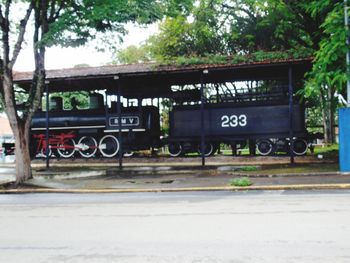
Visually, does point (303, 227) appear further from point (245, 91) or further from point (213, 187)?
point (245, 91)

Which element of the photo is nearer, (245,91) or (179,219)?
(179,219)

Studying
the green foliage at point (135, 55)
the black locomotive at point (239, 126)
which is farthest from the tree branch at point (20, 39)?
the green foliage at point (135, 55)

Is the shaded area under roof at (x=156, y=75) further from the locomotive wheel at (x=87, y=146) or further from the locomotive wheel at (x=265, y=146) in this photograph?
the locomotive wheel at (x=265, y=146)

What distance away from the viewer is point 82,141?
2520cm

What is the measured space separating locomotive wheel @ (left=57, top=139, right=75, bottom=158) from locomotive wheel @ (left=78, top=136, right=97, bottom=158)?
494 millimetres

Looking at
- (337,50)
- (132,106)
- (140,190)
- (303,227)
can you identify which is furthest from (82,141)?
(303,227)

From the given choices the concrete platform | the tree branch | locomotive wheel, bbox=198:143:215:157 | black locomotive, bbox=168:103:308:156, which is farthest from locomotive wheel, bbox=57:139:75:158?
the tree branch

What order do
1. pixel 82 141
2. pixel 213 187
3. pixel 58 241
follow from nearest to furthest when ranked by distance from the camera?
1. pixel 58 241
2. pixel 213 187
3. pixel 82 141

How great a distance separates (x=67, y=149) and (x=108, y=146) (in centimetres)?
274

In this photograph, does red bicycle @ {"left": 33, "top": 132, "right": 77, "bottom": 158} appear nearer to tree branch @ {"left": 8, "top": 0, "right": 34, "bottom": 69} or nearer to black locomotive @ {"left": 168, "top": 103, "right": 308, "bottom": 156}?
black locomotive @ {"left": 168, "top": 103, "right": 308, "bottom": 156}

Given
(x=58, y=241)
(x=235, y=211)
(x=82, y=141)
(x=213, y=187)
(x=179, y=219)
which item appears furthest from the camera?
(x=82, y=141)

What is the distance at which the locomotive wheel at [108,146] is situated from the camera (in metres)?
24.5

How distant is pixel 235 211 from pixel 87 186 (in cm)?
669

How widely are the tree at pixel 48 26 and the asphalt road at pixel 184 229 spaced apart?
15.8 ft
